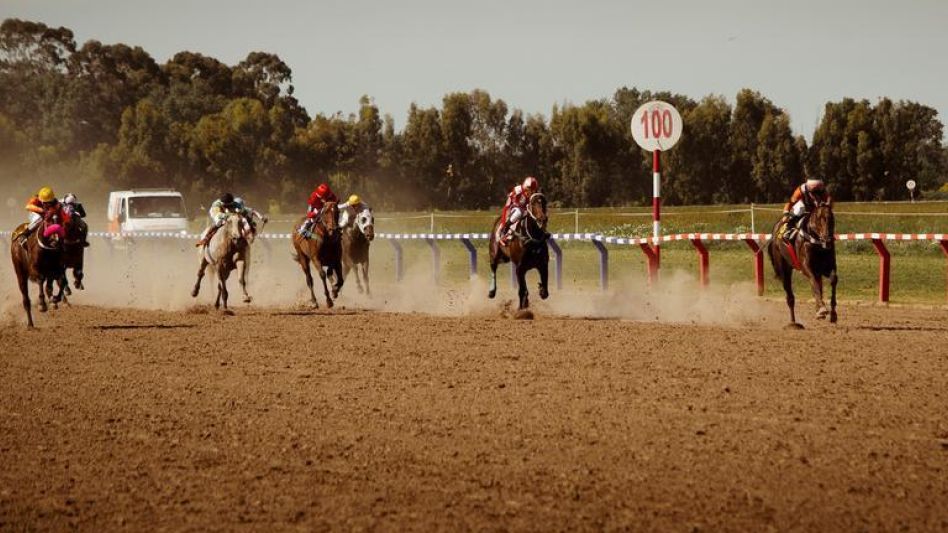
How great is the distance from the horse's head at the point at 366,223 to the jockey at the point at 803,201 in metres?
8.67

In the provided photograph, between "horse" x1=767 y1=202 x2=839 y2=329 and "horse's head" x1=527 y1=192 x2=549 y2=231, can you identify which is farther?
"horse's head" x1=527 y1=192 x2=549 y2=231

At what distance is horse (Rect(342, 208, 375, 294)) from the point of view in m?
22.9

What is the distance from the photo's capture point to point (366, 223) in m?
22.9

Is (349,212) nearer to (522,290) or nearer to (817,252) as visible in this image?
(522,290)

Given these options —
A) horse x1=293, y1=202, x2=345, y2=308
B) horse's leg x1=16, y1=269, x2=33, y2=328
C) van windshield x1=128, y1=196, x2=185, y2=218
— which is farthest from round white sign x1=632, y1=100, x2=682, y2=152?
van windshield x1=128, y1=196, x2=185, y2=218

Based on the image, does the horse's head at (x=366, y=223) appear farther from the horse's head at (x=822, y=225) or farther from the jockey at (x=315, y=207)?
the horse's head at (x=822, y=225)

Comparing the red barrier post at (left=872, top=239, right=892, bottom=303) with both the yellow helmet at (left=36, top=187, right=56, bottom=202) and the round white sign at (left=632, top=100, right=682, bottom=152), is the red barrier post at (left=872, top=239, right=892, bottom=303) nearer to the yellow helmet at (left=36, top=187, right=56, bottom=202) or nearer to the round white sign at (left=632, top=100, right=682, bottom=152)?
the round white sign at (left=632, top=100, right=682, bottom=152)

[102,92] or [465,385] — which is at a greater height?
[102,92]

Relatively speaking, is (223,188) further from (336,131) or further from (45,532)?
(45,532)

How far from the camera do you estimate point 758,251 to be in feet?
66.4

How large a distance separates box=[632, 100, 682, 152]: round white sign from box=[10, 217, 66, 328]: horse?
8.86 meters

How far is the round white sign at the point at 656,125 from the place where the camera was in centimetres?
1989

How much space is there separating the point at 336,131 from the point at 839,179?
29.1 m

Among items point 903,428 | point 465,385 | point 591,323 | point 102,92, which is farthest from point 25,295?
point 102,92
